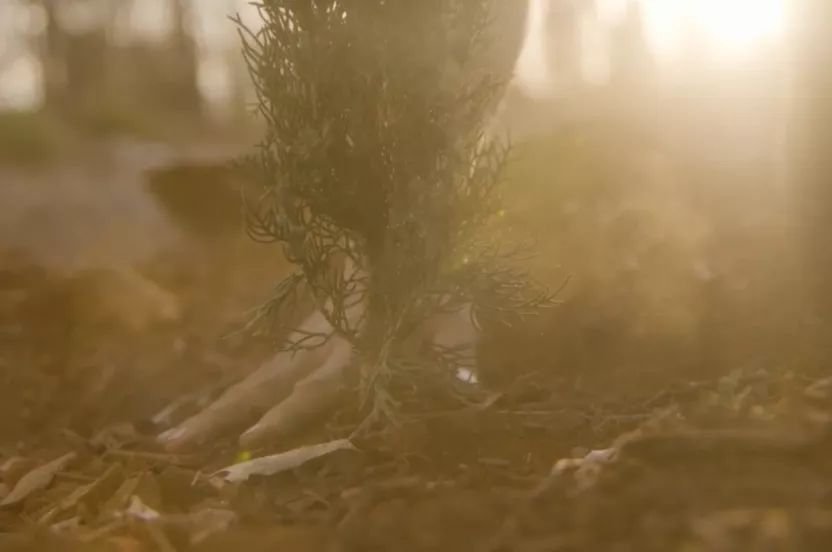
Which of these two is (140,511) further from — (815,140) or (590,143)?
(590,143)

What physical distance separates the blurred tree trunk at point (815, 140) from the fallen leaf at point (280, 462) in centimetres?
242

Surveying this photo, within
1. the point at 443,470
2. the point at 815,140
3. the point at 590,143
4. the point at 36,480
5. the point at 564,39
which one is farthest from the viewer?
the point at 590,143

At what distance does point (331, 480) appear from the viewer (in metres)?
2.52

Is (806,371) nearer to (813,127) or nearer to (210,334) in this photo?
(813,127)

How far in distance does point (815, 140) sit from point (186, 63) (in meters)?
3.56

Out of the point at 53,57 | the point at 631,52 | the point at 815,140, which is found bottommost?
the point at 815,140

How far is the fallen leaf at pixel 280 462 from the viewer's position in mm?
2631

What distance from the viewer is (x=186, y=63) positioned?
4.70 m

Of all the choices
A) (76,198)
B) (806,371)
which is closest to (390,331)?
(806,371)

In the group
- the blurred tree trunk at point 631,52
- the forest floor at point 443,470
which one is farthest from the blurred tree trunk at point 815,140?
the forest floor at point 443,470

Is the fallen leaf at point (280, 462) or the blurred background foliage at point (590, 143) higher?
the blurred background foliage at point (590, 143)

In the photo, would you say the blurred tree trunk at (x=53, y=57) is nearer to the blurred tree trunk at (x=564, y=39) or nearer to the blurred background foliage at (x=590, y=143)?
the blurred background foliage at (x=590, y=143)

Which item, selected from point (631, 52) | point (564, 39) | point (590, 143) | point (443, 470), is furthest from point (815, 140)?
point (443, 470)

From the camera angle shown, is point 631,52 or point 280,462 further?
point 631,52
